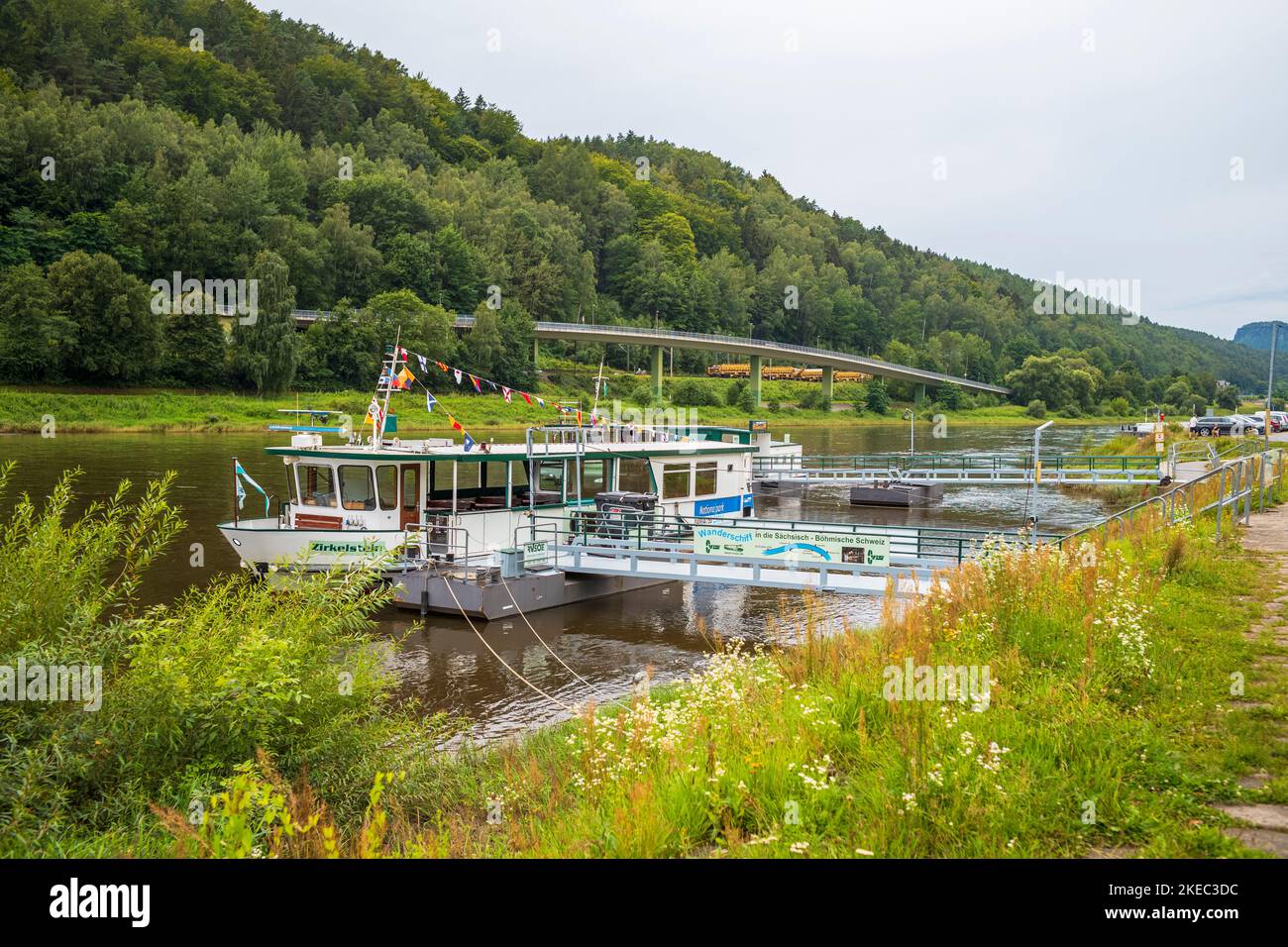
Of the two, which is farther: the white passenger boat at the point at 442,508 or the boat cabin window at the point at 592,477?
the boat cabin window at the point at 592,477

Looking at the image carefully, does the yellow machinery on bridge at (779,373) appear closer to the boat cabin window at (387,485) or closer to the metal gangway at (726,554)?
the metal gangway at (726,554)

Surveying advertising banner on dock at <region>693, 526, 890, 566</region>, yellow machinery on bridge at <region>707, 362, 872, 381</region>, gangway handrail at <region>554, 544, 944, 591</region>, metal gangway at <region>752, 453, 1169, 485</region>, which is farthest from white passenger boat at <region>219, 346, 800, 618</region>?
yellow machinery on bridge at <region>707, 362, 872, 381</region>

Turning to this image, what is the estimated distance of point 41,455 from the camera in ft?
143

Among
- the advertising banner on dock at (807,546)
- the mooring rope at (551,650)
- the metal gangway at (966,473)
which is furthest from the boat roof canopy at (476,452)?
the metal gangway at (966,473)

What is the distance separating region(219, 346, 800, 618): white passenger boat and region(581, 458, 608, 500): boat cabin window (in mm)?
24

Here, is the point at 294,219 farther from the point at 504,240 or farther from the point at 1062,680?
the point at 1062,680

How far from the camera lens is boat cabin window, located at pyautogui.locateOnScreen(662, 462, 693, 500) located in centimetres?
2434

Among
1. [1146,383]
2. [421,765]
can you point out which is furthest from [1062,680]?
[1146,383]

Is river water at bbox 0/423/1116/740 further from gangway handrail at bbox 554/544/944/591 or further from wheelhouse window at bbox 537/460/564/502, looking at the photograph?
wheelhouse window at bbox 537/460/564/502

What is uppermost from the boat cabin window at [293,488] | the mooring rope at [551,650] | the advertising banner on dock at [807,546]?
the boat cabin window at [293,488]

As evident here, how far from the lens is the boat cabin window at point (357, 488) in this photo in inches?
786

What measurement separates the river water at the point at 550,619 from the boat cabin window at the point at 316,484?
296 cm
